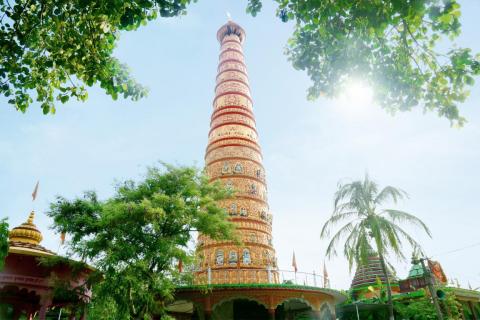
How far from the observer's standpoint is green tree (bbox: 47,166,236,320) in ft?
34.0

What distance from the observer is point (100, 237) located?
11.1 m

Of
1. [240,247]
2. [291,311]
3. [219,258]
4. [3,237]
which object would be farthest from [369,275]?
[3,237]

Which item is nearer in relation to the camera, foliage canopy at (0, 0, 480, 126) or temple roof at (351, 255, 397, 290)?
foliage canopy at (0, 0, 480, 126)

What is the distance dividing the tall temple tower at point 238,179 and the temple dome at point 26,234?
23.0 ft

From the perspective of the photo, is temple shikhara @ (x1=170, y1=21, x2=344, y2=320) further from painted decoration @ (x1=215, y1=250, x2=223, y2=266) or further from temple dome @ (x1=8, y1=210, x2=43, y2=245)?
temple dome @ (x1=8, y1=210, x2=43, y2=245)

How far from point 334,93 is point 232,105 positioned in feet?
59.2

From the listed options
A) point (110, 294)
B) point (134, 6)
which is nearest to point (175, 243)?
point (110, 294)

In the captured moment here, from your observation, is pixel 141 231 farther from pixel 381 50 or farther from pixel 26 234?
pixel 381 50

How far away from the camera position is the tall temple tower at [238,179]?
703 inches

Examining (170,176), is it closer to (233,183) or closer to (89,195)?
(89,195)

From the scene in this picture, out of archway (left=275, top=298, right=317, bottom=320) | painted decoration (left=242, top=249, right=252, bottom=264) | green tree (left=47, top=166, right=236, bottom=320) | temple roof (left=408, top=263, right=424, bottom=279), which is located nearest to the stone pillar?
green tree (left=47, top=166, right=236, bottom=320)

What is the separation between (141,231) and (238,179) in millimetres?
9495

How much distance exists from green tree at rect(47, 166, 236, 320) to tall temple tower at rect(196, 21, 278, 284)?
12.8ft

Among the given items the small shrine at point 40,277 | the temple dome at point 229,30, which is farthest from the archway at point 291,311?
the temple dome at point 229,30
